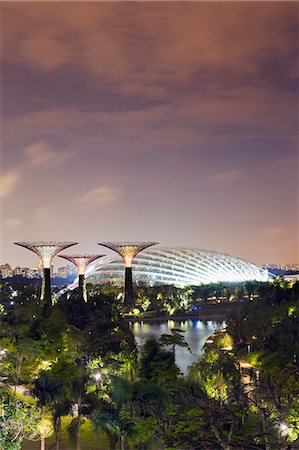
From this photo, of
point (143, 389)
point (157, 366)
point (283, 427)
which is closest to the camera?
point (283, 427)

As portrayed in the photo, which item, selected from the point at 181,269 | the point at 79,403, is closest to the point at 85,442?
the point at 79,403

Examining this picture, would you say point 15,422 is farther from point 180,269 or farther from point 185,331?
point 180,269

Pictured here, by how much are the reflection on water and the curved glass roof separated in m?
31.1

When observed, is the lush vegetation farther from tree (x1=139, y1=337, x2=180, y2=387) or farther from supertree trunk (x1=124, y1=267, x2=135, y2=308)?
supertree trunk (x1=124, y1=267, x2=135, y2=308)

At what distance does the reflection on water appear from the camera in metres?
33.9

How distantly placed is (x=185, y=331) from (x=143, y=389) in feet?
94.4

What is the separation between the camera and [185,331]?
151 ft

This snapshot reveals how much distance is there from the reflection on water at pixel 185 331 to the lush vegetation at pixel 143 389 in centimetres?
219

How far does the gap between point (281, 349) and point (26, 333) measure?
1165 cm

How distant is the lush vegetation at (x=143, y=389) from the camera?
1402 centimetres

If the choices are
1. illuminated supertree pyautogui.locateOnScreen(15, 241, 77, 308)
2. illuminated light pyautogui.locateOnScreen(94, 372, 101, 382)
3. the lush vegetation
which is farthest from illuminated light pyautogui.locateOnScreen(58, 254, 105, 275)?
illuminated light pyautogui.locateOnScreen(94, 372, 101, 382)

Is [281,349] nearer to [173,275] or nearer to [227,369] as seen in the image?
[227,369]

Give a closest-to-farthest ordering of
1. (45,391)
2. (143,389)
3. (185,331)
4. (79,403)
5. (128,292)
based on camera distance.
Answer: (143,389), (79,403), (45,391), (185,331), (128,292)

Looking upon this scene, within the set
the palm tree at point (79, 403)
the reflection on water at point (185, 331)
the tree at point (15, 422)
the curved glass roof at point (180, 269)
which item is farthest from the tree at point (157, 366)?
the curved glass roof at point (180, 269)
